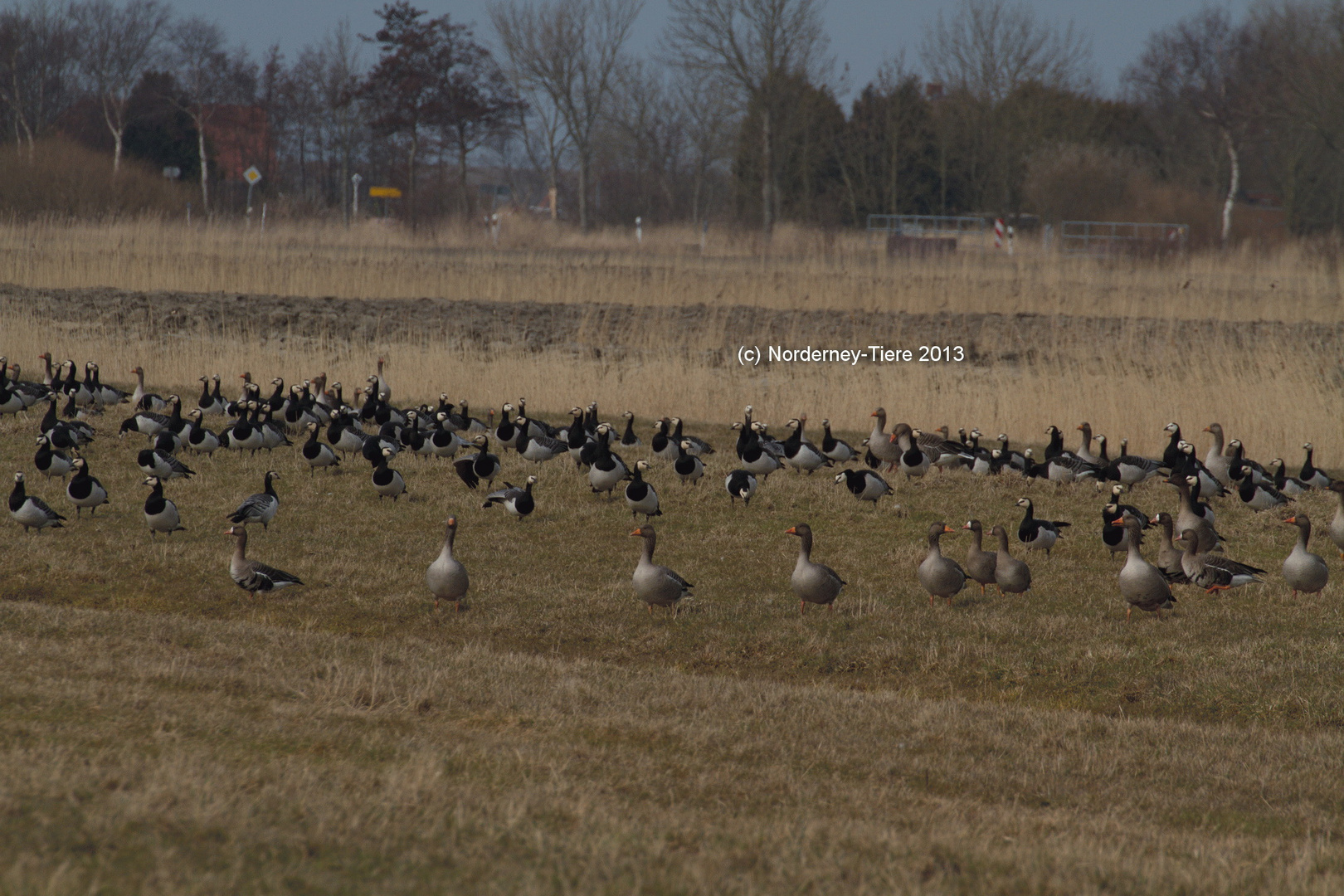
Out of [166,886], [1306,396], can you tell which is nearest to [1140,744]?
[166,886]

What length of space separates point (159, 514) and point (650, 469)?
6.46m

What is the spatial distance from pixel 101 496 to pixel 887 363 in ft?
51.7

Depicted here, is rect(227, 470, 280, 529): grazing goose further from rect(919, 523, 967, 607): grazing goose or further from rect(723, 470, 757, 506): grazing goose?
rect(919, 523, 967, 607): grazing goose

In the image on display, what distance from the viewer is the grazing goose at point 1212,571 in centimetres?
1038

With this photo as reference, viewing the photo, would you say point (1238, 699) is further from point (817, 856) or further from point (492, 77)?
point (492, 77)

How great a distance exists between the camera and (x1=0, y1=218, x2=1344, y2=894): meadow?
182 inches

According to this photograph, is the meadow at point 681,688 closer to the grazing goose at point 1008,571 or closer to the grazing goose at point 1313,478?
the grazing goose at point 1008,571

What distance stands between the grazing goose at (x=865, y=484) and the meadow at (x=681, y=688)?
234 mm

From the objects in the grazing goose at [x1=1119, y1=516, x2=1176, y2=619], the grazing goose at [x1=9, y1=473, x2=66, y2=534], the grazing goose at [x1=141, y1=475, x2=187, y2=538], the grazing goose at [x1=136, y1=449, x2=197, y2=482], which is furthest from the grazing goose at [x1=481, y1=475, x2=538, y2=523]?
the grazing goose at [x1=1119, y1=516, x2=1176, y2=619]

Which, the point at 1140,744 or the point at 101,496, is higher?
the point at 101,496

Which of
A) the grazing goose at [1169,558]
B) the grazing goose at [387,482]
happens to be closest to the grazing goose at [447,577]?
the grazing goose at [387,482]

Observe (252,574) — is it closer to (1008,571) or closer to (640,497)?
(640,497)

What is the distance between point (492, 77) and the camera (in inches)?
2288

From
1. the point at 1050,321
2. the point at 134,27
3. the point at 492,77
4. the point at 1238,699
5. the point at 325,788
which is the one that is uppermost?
the point at 134,27
